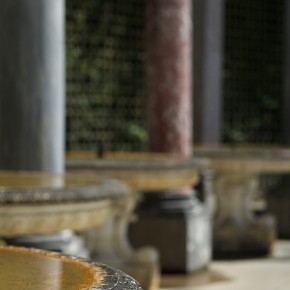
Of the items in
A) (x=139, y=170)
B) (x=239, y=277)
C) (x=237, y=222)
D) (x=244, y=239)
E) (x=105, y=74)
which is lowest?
(x=239, y=277)

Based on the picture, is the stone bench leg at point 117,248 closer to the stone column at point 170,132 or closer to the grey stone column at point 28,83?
the stone column at point 170,132

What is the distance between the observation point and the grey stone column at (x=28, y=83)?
548 cm

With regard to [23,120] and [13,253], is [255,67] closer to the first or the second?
[23,120]

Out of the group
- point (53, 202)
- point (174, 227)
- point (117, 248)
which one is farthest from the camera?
point (174, 227)

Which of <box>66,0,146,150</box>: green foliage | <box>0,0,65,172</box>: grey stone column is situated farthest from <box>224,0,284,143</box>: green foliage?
<box>0,0,65,172</box>: grey stone column

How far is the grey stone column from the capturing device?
548cm

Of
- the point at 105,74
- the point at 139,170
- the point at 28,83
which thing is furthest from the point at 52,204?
the point at 105,74

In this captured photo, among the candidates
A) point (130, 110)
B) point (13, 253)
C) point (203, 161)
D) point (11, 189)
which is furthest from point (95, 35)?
point (13, 253)

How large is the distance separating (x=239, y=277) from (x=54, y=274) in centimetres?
689

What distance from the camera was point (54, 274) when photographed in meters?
2.34

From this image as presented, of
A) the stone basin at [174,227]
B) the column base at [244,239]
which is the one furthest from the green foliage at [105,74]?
the stone basin at [174,227]

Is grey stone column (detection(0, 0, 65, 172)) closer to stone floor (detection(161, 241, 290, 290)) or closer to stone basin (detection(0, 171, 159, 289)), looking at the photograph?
stone basin (detection(0, 171, 159, 289))

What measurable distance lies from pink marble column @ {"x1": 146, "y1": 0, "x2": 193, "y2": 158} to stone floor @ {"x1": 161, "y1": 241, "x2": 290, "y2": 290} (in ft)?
4.00

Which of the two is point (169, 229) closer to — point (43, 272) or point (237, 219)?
point (237, 219)
